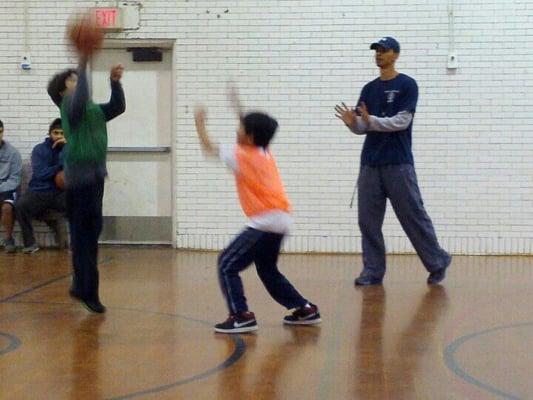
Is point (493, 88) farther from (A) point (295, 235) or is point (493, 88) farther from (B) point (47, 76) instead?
(B) point (47, 76)

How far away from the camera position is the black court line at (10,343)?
19.8 ft

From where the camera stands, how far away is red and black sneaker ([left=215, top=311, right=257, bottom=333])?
6.58 m

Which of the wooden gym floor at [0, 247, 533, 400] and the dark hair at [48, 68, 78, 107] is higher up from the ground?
the dark hair at [48, 68, 78, 107]

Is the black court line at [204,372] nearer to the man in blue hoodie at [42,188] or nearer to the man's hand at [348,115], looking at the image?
the man's hand at [348,115]

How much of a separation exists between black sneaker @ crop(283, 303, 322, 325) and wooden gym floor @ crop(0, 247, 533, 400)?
0.08 metres

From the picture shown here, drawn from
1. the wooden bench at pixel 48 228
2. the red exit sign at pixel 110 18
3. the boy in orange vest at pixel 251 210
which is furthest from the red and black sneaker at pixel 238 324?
the red exit sign at pixel 110 18

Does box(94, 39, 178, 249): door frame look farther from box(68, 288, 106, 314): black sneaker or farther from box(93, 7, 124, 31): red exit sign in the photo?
box(68, 288, 106, 314): black sneaker

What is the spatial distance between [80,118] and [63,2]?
5090 millimetres

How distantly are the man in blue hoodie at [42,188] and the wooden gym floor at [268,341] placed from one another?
172 centimetres

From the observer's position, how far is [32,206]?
1147 cm

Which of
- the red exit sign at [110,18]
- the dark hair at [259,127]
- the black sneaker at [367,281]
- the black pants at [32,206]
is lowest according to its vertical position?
the black sneaker at [367,281]

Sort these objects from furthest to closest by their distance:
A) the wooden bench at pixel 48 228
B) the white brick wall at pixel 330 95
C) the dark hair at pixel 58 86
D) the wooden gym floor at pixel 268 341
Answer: the wooden bench at pixel 48 228 → the white brick wall at pixel 330 95 → the dark hair at pixel 58 86 → the wooden gym floor at pixel 268 341

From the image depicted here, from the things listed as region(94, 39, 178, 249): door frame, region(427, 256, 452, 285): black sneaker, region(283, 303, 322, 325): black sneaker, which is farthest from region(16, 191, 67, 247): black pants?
region(283, 303, 322, 325): black sneaker

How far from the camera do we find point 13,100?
11.9 metres
